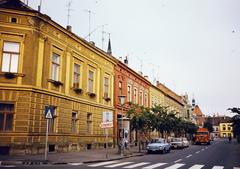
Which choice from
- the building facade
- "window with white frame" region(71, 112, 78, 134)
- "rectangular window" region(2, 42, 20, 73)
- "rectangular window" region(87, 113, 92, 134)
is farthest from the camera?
the building facade

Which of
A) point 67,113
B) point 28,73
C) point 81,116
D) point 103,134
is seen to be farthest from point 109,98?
point 28,73

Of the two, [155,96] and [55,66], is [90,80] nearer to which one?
[55,66]

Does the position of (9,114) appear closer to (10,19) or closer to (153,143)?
(10,19)

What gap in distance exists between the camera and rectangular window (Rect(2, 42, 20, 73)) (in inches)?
842

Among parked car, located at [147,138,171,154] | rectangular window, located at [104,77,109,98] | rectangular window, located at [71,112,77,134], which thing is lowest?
parked car, located at [147,138,171,154]

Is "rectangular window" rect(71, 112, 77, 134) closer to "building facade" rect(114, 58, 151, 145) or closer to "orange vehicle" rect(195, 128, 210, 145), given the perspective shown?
"building facade" rect(114, 58, 151, 145)

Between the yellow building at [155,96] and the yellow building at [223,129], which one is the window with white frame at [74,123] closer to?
the yellow building at [155,96]

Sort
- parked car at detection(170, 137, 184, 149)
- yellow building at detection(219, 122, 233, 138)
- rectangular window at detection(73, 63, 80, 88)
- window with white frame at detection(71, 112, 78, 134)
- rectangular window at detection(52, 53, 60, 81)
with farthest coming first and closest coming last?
yellow building at detection(219, 122, 233, 138) → parked car at detection(170, 137, 184, 149) → rectangular window at detection(73, 63, 80, 88) → window with white frame at detection(71, 112, 78, 134) → rectangular window at detection(52, 53, 60, 81)

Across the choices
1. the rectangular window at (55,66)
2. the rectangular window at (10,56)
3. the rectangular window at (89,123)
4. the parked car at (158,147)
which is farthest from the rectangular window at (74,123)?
the rectangular window at (10,56)

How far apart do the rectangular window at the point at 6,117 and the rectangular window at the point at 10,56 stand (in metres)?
2.62

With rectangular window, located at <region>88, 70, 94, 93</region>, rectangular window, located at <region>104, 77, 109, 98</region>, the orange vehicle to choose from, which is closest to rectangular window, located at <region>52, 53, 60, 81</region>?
rectangular window, located at <region>88, 70, 94, 93</region>

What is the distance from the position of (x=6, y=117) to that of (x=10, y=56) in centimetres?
440

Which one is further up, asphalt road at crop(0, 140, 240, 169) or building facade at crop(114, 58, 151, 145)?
building facade at crop(114, 58, 151, 145)

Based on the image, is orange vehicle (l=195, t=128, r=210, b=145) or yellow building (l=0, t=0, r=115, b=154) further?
orange vehicle (l=195, t=128, r=210, b=145)
